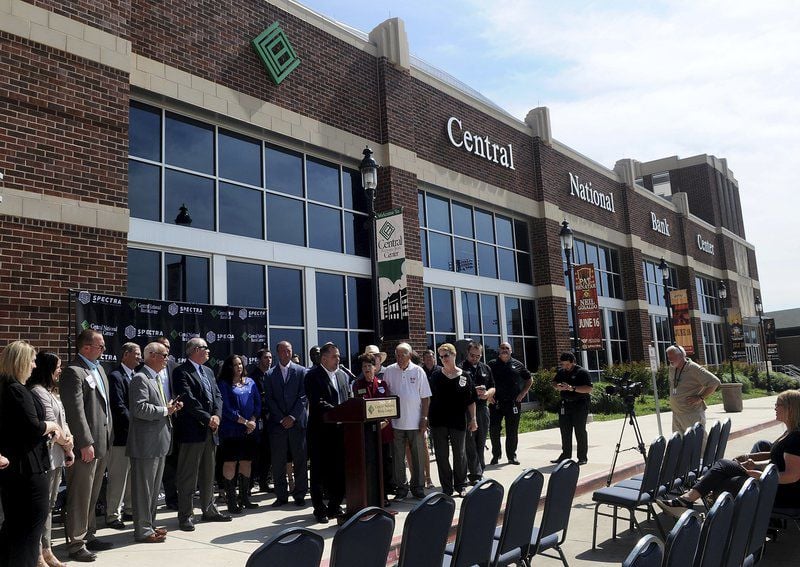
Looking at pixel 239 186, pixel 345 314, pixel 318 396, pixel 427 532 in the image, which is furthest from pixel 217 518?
pixel 345 314

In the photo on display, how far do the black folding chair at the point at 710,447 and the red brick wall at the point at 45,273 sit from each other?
8288mm

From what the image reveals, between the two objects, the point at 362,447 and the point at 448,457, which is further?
the point at 448,457

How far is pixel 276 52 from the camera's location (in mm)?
13352

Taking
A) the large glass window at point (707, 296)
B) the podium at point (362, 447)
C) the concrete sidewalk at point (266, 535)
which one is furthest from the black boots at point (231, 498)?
the large glass window at point (707, 296)

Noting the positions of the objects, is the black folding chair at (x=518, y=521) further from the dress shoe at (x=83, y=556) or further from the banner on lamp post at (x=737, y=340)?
the banner on lamp post at (x=737, y=340)

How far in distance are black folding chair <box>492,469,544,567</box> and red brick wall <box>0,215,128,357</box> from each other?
706cm

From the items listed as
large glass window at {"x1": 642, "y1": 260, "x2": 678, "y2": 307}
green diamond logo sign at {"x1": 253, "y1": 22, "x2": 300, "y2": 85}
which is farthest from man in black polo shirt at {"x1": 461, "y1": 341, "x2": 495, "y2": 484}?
large glass window at {"x1": 642, "y1": 260, "x2": 678, "y2": 307}

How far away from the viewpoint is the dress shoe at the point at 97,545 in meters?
6.10

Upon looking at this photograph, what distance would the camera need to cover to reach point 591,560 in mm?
5844

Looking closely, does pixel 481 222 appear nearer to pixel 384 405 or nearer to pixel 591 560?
pixel 384 405

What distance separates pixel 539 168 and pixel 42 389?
1870 cm

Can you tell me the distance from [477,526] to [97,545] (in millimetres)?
3966

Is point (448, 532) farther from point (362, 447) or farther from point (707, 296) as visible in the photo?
point (707, 296)

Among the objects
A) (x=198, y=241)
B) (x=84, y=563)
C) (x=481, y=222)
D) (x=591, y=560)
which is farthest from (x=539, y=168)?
(x=84, y=563)
